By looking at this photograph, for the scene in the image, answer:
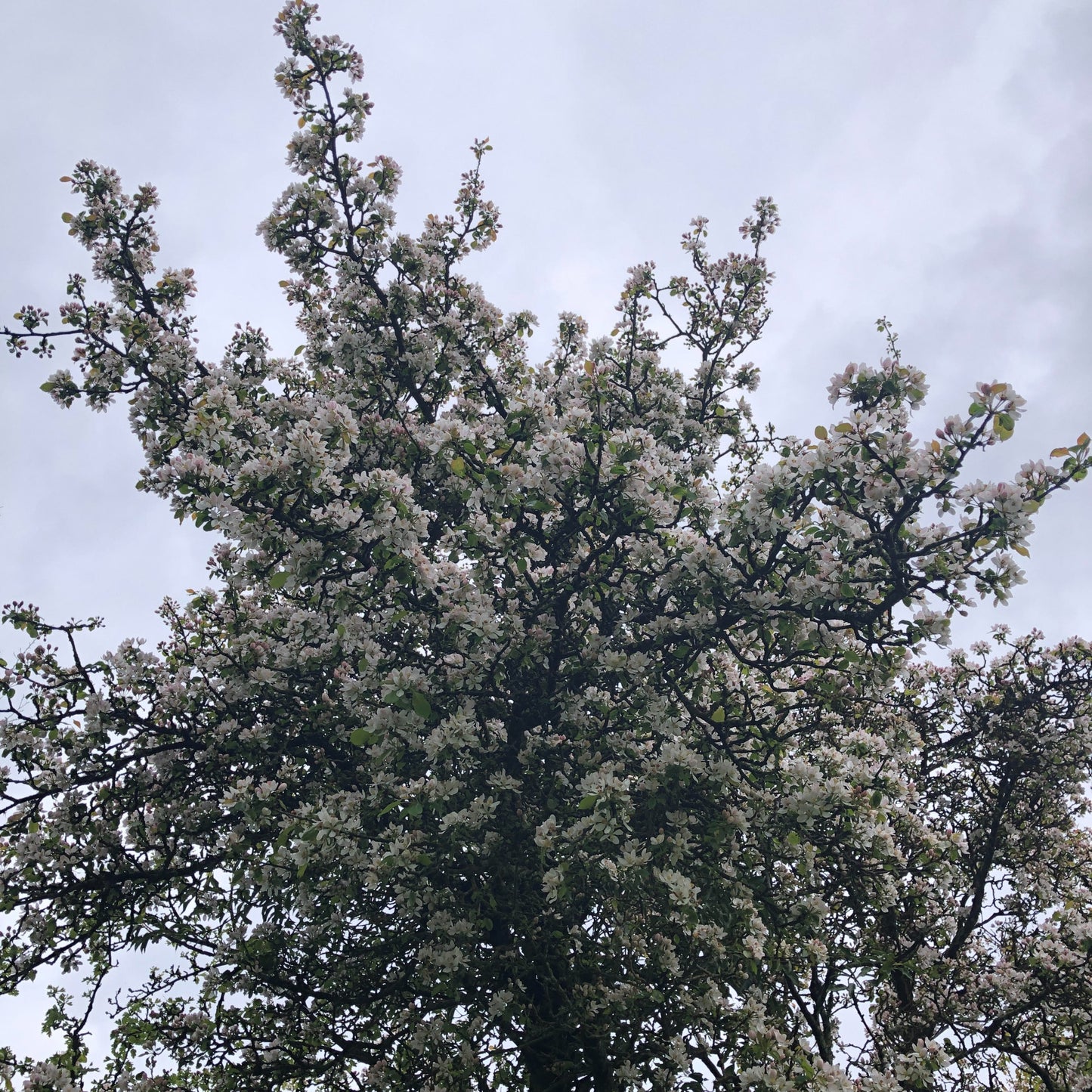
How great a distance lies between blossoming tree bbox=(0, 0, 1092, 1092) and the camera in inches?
305

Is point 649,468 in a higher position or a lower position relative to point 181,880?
higher

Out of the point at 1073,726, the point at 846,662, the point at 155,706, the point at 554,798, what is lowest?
the point at 554,798

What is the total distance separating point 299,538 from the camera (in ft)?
26.2

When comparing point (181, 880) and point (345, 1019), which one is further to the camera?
point (181, 880)

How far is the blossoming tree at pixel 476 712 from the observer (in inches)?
305

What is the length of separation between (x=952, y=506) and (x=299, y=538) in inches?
234

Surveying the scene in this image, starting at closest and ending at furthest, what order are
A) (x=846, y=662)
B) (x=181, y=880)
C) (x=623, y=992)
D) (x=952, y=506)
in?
1. (x=952, y=506)
2. (x=623, y=992)
3. (x=846, y=662)
4. (x=181, y=880)

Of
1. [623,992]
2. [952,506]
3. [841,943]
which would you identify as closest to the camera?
[952,506]

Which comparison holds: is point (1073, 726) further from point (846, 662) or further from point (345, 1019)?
point (345, 1019)

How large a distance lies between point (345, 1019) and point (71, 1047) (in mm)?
3073

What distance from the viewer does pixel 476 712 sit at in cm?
873

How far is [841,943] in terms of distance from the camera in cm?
1142

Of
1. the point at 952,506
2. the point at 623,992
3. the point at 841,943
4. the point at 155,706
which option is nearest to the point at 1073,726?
the point at 841,943

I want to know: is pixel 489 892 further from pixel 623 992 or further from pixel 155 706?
pixel 155 706
